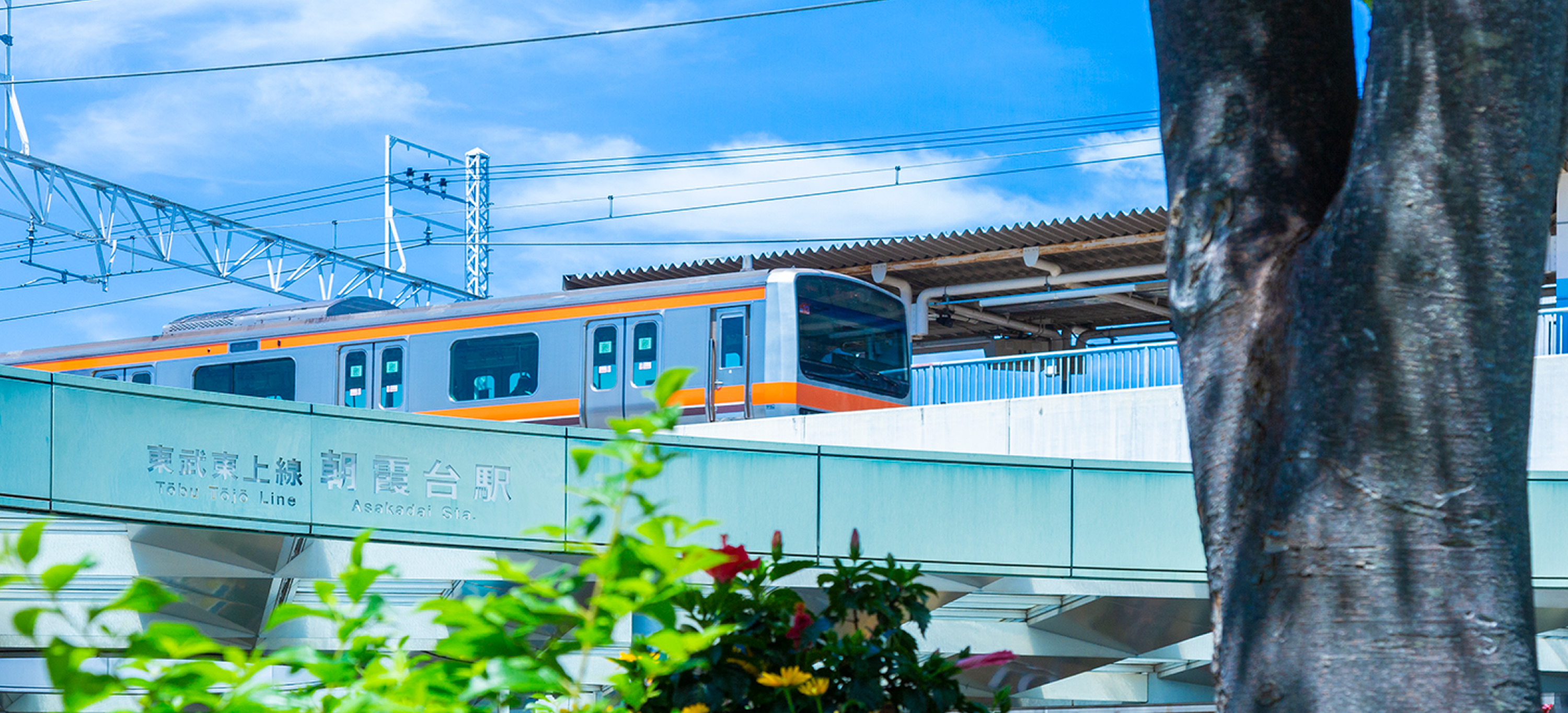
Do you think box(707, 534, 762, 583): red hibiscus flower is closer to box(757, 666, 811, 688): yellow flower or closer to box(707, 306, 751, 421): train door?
box(757, 666, 811, 688): yellow flower

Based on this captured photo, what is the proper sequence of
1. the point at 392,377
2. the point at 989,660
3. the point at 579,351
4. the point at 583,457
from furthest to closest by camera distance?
the point at 392,377 → the point at 579,351 → the point at 989,660 → the point at 583,457

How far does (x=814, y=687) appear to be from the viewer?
3469 millimetres

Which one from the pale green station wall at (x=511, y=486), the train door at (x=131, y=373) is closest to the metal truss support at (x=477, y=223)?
the train door at (x=131, y=373)

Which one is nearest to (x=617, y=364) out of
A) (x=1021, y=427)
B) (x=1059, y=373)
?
(x=1021, y=427)

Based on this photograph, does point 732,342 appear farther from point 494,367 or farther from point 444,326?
point 444,326

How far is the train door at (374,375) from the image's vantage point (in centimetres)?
1992

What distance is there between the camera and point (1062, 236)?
20359mm

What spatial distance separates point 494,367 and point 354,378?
2335 millimetres

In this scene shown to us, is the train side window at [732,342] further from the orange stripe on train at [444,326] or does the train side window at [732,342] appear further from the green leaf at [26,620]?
the green leaf at [26,620]

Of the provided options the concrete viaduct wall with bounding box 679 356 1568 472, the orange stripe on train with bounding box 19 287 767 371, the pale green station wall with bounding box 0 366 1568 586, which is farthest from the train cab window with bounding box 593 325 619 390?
the pale green station wall with bounding box 0 366 1568 586

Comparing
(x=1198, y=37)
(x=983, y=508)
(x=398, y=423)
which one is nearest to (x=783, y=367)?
(x=983, y=508)

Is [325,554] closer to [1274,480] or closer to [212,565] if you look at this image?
[212,565]

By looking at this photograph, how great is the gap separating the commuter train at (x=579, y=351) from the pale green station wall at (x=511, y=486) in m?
5.14

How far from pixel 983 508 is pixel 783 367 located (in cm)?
524
